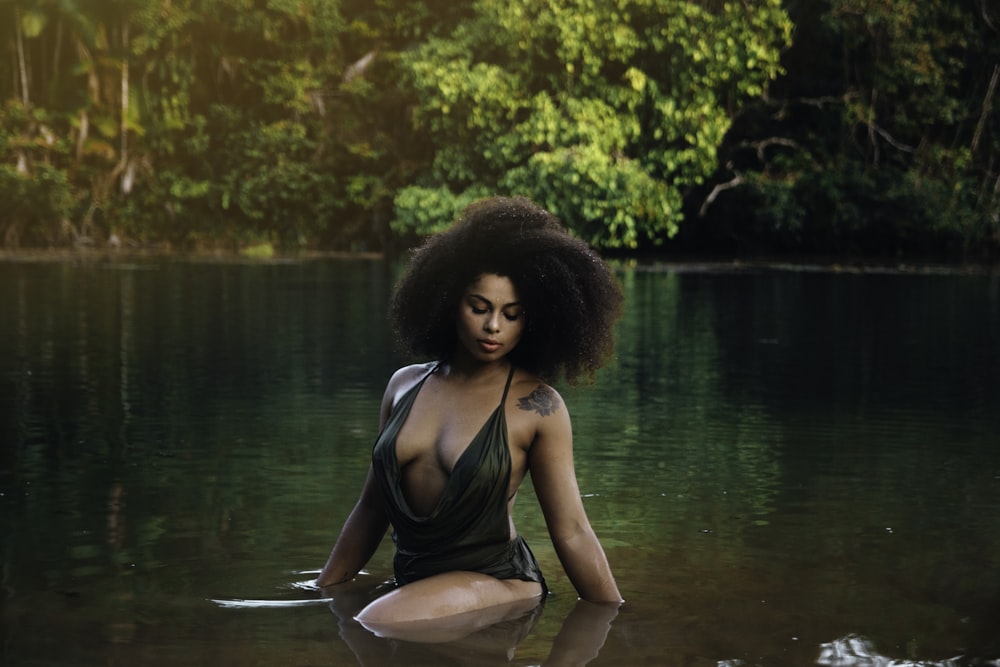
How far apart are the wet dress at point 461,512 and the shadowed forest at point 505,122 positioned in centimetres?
2212

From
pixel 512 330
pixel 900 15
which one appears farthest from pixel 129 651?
pixel 900 15

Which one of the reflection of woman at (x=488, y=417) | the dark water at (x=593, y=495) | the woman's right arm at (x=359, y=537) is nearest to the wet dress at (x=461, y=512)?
the reflection of woman at (x=488, y=417)

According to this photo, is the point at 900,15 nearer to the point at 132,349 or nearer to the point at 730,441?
the point at 132,349

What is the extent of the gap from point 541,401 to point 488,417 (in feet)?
0.49

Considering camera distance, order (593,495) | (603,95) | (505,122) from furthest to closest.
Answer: (505,122) < (603,95) < (593,495)

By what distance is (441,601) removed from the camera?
13.3 feet

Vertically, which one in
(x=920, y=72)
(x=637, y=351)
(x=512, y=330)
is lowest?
(x=637, y=351)

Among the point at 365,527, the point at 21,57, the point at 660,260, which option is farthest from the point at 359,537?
the point at 21,57

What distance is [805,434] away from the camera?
8055 mm

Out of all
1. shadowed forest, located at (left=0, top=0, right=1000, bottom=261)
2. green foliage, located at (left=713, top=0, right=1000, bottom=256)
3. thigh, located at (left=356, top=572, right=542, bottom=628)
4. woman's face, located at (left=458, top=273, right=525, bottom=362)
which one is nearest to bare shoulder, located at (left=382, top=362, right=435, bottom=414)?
woman's face, located at (left=458, top=273, right=525, bottom=362)

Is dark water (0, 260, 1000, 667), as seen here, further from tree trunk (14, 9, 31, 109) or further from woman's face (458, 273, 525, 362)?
tree trunk (14, 9, 31, 109)

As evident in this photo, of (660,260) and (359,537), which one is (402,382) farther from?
(660,260)

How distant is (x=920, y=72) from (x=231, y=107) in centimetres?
1494

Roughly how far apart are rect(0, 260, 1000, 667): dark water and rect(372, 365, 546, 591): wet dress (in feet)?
0.78
